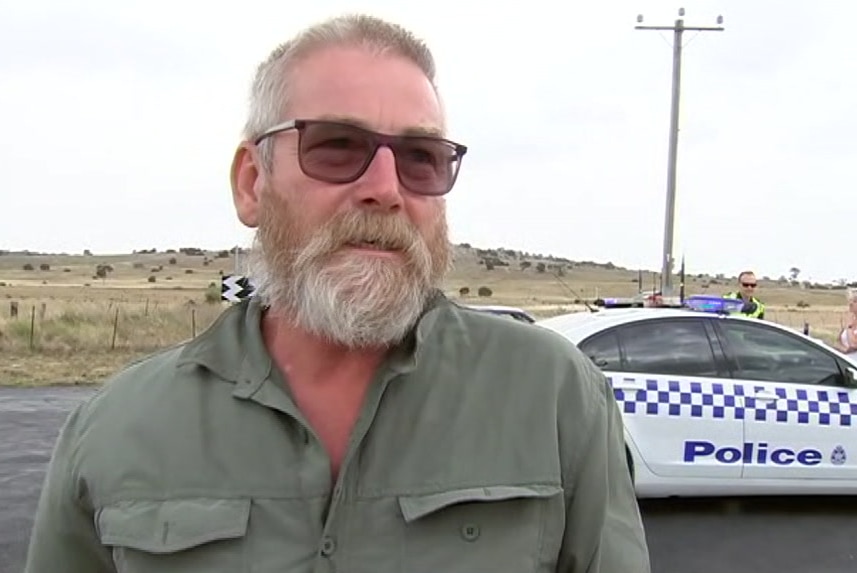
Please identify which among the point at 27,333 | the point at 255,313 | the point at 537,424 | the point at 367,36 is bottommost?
the point at 27,333

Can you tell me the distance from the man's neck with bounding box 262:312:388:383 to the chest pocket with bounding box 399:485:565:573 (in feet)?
0.89

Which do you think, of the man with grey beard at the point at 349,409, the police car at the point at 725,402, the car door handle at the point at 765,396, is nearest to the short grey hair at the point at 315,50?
the man with grey beard at the point at 349,409

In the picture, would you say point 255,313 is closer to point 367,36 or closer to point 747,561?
point 367,36

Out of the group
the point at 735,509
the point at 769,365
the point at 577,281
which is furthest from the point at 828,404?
the point at 577,281

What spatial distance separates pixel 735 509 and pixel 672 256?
12896 mm

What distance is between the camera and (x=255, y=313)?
1674 mm

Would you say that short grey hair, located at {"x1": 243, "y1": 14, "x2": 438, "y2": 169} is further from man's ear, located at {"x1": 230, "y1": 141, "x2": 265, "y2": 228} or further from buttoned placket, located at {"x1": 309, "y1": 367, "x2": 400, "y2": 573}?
buttoned placket, located at {"x1": 309, "y1": 367, "x2": 400, "y2": 573}

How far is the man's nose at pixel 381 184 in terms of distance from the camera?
149 centimetres

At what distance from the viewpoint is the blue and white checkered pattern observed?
6555mm

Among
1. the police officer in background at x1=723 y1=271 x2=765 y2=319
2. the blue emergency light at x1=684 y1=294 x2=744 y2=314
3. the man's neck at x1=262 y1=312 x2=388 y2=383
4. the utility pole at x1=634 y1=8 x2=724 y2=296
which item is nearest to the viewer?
the man's neck at x1=262 y1=312 x2=388 y2=383

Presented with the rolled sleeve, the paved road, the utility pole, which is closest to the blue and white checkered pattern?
the paved road

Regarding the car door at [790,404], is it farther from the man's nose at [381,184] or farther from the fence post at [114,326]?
the fence post at [114,326]

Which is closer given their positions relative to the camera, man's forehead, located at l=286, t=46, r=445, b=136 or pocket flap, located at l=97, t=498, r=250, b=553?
pocket flap, located at l=97, t=498, r=250, b=553

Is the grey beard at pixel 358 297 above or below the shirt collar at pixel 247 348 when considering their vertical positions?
above
